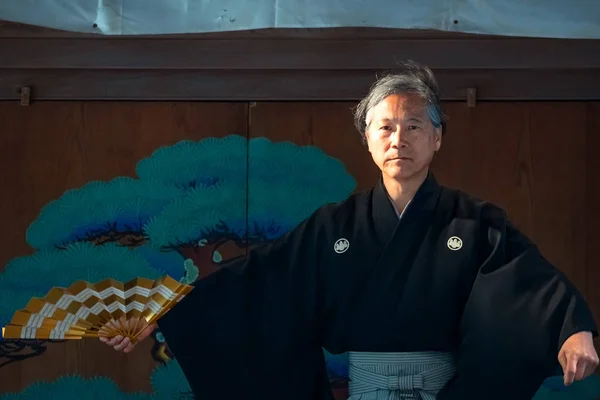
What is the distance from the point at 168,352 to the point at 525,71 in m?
2.19

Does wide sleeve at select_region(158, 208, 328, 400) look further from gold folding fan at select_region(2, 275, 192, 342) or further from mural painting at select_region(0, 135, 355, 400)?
mural painting at select_region(0, 135, 355, 400)

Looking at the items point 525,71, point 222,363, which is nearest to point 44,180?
point 222,363

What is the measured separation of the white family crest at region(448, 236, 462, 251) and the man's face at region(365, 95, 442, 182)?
256mm

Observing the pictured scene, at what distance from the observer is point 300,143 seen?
15.3 feet

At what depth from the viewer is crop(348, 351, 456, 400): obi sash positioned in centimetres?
319

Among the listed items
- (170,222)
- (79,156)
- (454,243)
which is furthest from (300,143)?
(454,243)

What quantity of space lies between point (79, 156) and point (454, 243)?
2230 millimetres

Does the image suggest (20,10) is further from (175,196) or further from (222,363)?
(222,363)

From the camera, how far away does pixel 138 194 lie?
185 inches

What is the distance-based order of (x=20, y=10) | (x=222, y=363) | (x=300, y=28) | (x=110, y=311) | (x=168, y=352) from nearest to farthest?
(x=110, y=311), (x=222, y=363), (x=20, y=10), (x=300, y=28), (x=168, y=352)

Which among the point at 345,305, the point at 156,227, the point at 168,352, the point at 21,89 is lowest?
the point at 168,352

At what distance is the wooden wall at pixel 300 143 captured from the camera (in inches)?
181

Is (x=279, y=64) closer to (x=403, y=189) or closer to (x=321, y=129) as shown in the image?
(x=321, y=129)

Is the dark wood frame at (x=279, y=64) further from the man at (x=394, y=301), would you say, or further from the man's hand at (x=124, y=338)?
the man's hand at (x=124, y=338)
